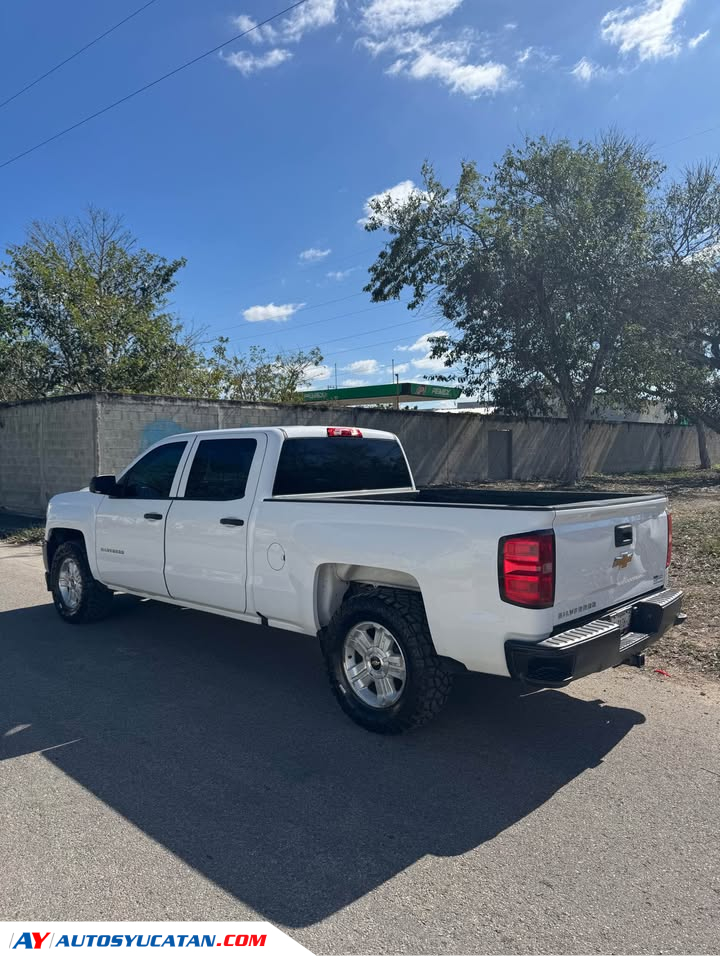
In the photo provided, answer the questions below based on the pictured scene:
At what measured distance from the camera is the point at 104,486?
6.55 meters

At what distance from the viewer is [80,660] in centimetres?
598

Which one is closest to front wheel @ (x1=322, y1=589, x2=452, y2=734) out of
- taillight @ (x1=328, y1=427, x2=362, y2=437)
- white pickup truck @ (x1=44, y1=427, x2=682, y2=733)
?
white pickup truck @ (x1=44, y1=427, x2=682, y2=733)

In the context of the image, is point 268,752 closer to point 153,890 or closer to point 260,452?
point 153,890

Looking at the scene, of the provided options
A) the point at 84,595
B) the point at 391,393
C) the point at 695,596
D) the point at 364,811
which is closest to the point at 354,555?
the point at 364,811

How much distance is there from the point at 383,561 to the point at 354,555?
0.74 ft

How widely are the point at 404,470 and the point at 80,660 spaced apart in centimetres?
317

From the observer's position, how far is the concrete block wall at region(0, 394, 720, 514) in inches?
596

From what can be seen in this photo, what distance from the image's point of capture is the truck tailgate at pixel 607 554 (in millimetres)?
3906

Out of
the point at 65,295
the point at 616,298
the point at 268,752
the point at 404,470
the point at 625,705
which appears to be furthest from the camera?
the point at 616,298

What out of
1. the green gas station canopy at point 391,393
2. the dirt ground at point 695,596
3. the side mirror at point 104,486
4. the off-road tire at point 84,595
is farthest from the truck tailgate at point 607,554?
the green gas station canopy at point 391,393

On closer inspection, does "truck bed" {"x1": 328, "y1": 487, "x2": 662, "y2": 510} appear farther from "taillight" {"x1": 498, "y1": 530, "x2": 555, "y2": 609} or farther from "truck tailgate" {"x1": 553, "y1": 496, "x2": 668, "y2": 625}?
"taillight" {"x1": 498, "y1": 530, "x2": 555, "y2": 609}

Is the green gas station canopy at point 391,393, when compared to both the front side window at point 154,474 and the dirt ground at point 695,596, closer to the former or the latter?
the dirt ground at point 695,596

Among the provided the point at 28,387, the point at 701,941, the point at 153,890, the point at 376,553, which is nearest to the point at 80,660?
the point at 376,553

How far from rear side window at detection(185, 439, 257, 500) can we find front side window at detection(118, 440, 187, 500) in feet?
0.97
